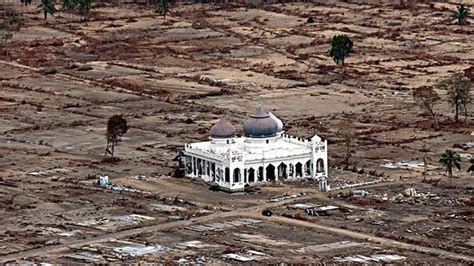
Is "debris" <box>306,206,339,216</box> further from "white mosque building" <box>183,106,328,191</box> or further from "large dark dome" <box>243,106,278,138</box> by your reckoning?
"large dark dome" <box>243,106,278,138</box>

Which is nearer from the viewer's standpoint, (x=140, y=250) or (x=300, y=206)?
(x=140, y=250)

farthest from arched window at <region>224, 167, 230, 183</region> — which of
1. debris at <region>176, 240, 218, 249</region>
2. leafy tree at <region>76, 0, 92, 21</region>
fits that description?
leafy tree at <region>76, 0, 92, 21</region>

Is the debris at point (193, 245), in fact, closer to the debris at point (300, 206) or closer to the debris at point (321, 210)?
the debris at point (321, 210)

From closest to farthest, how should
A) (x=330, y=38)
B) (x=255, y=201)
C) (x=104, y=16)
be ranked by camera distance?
(x=255, y=201) → (x=330, y=38) → (x=104, y=16)

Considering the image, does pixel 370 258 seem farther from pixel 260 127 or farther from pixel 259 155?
pixel 260 127

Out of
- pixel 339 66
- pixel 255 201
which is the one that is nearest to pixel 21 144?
pixel 255 201

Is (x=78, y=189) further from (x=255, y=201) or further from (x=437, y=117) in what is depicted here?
(x=437, y=117)

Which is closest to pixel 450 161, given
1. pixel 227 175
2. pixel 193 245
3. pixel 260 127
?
pixel 260 127

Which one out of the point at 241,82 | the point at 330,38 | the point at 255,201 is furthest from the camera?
the point at 330,38
